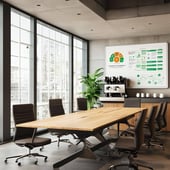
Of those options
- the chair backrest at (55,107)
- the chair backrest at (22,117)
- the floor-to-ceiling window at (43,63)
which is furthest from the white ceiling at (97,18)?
the chair backrest at (22,117)

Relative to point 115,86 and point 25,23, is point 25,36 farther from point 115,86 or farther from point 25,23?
point 115,86

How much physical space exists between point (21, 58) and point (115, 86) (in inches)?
140

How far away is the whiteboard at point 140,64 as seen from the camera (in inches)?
362

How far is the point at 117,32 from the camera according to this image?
9.06m

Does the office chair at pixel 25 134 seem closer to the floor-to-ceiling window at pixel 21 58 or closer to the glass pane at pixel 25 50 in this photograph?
the floor-to-ceiling window at pixel 21 58

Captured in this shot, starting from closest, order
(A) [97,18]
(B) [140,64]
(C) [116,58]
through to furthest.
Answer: (A) [97,18] < (B) [140,64] < (C) [116,58]

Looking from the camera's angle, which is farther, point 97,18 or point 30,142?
point 97,18

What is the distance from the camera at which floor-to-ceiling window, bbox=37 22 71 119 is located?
7.88 m

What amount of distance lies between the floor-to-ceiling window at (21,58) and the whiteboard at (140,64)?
3488mm

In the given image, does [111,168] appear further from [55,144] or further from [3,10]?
[3,10]

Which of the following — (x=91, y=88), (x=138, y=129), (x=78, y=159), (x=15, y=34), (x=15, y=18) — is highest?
(x=15, y=18)

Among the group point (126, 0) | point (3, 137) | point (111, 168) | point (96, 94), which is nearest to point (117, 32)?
point (126, 0)

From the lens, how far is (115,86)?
9.27 meters

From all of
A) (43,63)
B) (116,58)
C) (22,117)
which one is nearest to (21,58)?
(43,63)
